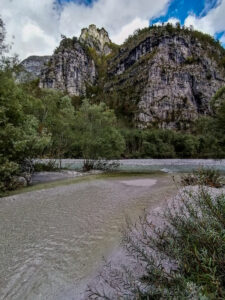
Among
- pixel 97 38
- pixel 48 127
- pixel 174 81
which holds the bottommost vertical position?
pixel 48 127

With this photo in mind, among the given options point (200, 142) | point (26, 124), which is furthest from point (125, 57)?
point (26, 124)

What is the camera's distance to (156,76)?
95.0 meters

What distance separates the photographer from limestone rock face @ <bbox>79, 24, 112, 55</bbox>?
16275 cm

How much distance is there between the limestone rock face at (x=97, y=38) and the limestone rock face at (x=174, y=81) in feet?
226

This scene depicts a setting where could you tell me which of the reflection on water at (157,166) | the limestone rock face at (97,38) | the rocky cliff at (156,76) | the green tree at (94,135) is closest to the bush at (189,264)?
the reflection on water at (157,166)

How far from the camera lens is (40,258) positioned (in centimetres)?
324

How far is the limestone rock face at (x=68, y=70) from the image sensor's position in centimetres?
11662

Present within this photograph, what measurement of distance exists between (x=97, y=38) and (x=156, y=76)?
107072 millimetres

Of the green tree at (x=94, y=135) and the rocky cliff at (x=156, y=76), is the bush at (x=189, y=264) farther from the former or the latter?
the rocky cliff at (x=156, y=76)

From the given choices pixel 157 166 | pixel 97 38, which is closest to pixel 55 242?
pixel 157 166

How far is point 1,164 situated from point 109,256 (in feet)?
25.7

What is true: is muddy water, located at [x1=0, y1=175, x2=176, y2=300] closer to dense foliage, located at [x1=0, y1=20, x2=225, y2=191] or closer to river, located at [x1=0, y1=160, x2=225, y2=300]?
river, located at [x1=0, y1=160, x2=225, y2=300]

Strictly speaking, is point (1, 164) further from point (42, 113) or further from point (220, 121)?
point (220, 121)

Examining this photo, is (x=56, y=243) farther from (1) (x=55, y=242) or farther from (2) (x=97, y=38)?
(2) (x=97, y=38)
